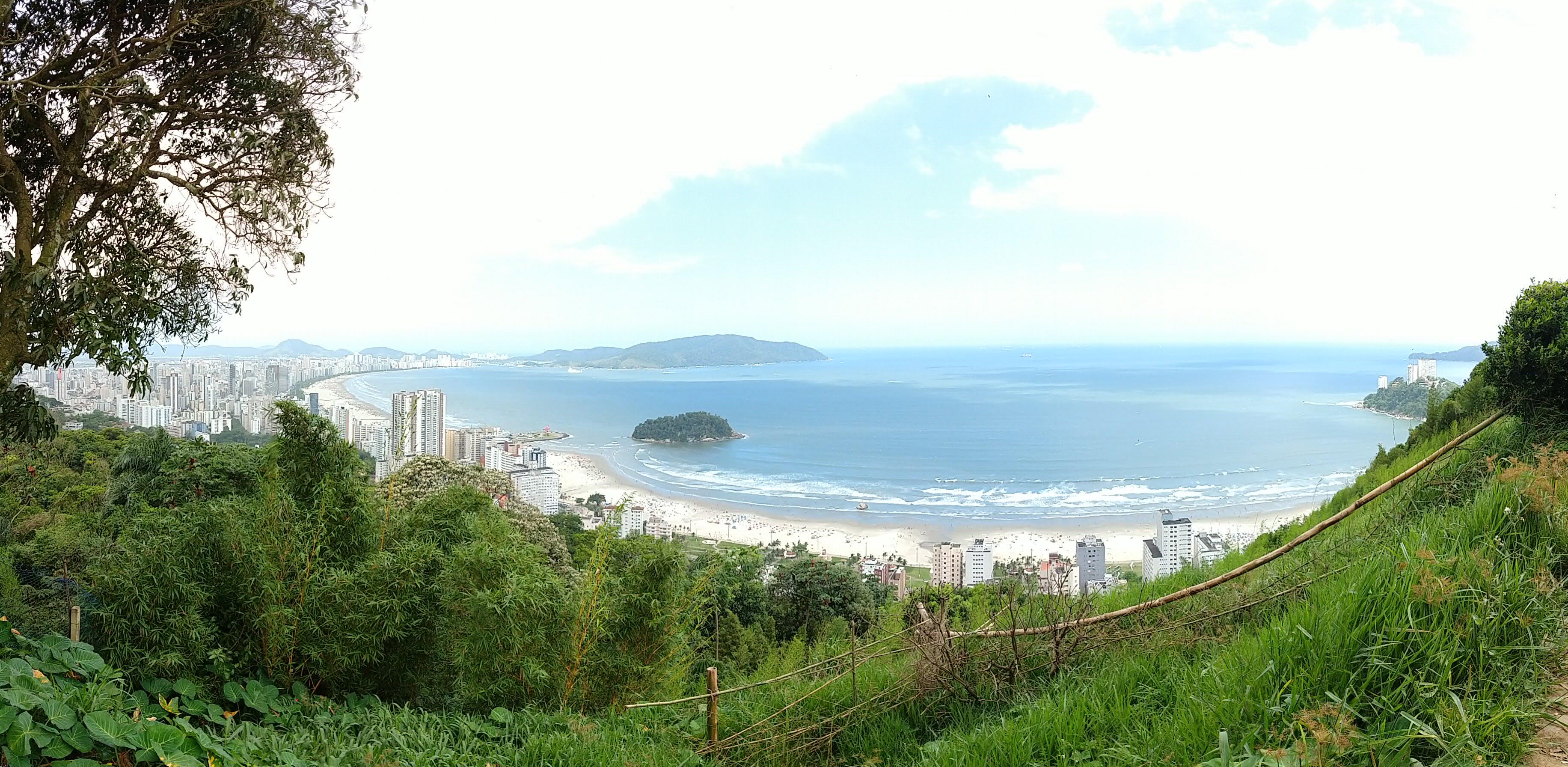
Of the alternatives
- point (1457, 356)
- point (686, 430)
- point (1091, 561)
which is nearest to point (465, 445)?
point (1091, 561)

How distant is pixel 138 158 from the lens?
3594mm

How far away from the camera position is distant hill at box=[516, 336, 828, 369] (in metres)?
59.4

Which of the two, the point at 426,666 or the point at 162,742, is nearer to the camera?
the point at 162,742

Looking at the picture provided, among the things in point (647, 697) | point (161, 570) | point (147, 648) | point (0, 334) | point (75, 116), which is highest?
point (75, 116)

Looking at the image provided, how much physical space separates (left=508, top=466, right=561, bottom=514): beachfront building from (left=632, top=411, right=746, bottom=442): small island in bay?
21.1 m

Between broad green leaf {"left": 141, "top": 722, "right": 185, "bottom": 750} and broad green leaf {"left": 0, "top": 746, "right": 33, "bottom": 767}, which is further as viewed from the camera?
broad green leaf {"left": 141, "top": 722, "right": 185, "bottom": 750}

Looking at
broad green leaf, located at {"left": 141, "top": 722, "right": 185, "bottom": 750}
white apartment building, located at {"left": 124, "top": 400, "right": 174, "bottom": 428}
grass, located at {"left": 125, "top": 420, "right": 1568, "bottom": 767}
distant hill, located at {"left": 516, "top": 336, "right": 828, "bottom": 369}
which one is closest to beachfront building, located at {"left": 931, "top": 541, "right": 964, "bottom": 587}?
grass, located at {"left": 125, "top": 420, "right": 1568, "bottom": 767}

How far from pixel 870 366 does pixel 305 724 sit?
95.6 m

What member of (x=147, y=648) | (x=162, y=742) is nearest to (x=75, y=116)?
(x=147, y=648)

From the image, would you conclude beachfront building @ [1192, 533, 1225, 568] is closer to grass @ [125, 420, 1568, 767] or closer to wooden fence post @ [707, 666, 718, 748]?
grass @ [125, 420, 1568, 767]

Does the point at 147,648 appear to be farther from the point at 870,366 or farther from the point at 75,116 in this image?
the point at 870,366

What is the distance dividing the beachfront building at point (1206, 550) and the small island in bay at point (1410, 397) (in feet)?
5.24

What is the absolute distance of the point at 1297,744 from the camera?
1.26m

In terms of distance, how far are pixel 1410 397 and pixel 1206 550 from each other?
677cm
